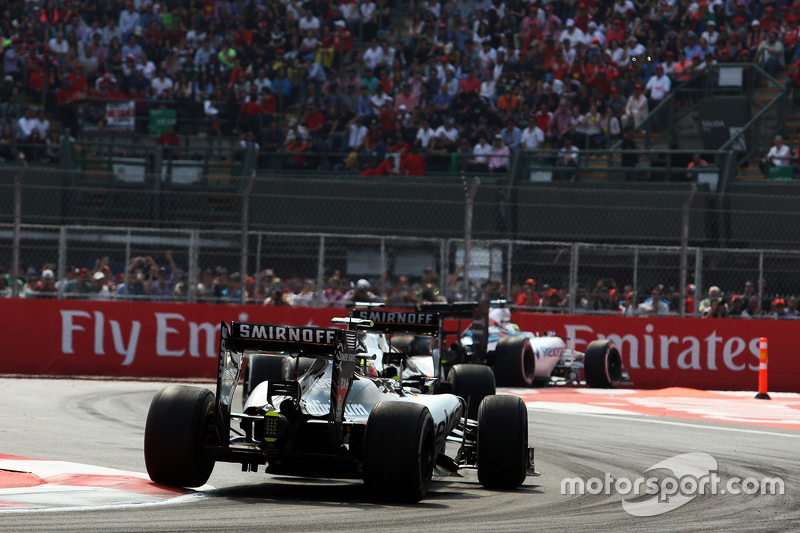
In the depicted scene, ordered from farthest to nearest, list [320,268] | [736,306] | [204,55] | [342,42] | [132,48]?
[132,48] < [204,55] < [342,42] < [736,306] < [320,268]

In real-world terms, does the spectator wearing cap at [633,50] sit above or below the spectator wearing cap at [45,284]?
above

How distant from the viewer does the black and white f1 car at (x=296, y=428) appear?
22.0ft

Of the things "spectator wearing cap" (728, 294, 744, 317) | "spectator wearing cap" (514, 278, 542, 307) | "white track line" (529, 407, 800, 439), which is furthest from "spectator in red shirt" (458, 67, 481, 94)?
"white track line" (529, 407, 800, 439)

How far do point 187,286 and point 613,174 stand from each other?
8.86 m

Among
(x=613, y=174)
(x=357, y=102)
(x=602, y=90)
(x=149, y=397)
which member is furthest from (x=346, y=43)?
(x=149, y=397)

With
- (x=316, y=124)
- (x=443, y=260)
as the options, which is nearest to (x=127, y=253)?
(x=443, y=260)

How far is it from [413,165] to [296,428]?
15.5 meters

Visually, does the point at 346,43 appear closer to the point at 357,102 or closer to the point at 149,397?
the point at 357,102

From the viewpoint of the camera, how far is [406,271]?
1741 centimetres

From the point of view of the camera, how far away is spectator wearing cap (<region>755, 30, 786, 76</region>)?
76.2 ft

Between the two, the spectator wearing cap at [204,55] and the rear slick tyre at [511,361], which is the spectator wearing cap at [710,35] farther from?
the spectator wearing cap at [204,55]

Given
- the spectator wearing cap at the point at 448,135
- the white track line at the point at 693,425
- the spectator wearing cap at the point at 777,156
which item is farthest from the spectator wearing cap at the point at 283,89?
the white track line at the point at 693,425

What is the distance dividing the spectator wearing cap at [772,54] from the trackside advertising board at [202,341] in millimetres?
7791

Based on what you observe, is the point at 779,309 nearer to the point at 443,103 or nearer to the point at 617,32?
the point at 617,32
